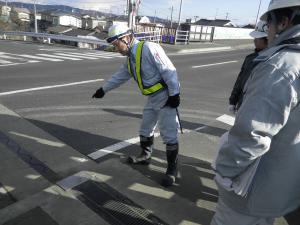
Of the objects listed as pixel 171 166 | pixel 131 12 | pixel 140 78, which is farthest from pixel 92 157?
pixel 131 12

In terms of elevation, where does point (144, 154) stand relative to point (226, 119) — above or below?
above

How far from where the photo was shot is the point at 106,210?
319 cm

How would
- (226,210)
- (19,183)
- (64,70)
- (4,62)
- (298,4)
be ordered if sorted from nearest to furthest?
(298,4)
(226,210)
(19,183)
(64,70)
(4,62)

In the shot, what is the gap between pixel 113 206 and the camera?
3.26 meters

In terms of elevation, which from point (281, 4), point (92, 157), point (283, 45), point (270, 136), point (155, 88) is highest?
point (281, 4)

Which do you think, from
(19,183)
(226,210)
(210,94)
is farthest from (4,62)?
(226,210)

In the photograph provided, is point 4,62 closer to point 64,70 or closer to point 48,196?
point 64,70

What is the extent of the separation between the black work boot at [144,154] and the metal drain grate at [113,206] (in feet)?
2.30

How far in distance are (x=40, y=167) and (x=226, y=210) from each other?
286 cm

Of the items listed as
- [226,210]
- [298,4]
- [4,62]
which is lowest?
[4,62]

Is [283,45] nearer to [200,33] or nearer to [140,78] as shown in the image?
[140,78]

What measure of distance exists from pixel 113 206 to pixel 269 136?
2.16 meters

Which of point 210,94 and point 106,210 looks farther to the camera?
point 210,94

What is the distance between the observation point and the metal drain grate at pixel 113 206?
10.1ft
